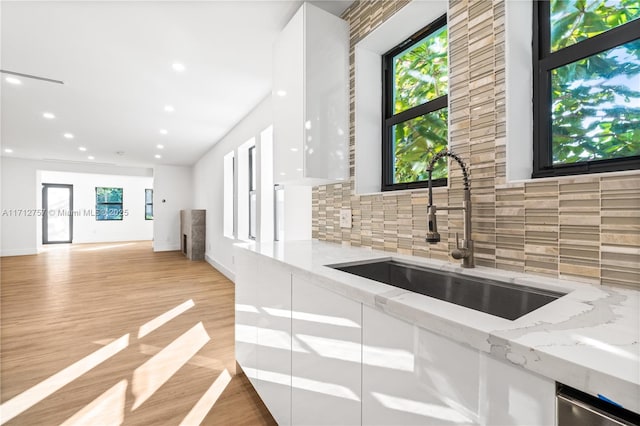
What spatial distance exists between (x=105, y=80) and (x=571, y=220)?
13.1 feet

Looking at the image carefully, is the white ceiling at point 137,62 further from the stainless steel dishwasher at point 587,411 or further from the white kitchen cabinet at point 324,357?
the stainless steel dishwasher at point 587,411

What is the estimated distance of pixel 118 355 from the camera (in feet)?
7.75

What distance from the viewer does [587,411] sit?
0.44 m

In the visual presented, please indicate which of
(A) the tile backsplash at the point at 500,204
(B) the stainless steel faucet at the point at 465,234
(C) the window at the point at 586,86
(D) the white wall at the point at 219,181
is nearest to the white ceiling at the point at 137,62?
(D) the white wall at the point at 219,181

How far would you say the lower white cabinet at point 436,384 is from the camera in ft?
1.71

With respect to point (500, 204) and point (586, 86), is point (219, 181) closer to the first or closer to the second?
point (500, 204)

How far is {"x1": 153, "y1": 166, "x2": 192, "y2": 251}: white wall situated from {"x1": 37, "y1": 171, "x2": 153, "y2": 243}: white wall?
262 cm

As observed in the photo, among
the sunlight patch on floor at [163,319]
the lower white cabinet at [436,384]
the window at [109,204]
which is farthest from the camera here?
the window at [109,204]

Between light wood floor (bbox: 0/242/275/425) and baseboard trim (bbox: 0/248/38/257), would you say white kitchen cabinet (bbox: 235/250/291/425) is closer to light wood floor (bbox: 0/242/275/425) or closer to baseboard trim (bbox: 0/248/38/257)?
light wood floor (bbox: 0/242/275/425)

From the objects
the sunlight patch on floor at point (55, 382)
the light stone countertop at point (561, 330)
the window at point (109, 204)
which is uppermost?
the window at point (109, 204)

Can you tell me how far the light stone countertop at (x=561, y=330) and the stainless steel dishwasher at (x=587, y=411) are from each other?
0.03m

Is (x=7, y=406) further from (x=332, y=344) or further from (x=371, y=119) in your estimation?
(x=371, y=119)

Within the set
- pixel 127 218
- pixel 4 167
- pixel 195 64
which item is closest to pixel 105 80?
pixel 195 64

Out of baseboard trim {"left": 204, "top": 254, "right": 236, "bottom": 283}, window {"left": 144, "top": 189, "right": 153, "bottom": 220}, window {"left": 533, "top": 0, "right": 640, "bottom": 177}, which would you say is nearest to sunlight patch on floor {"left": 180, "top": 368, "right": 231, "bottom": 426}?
window {"left": 533, "top": 0, "right": 640, "bottom": 177}
